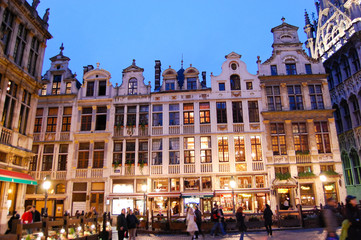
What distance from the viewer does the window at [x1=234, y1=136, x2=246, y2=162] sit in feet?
90.5

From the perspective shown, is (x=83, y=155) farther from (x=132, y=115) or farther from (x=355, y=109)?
(x=355, y=109)

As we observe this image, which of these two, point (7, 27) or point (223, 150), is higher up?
point (7, 27)

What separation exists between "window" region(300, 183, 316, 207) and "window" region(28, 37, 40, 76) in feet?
83.8

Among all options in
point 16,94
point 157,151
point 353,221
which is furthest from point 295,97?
point 16,94

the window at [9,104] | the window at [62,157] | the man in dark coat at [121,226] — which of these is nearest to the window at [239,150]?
the man in dark coat at [121,226]

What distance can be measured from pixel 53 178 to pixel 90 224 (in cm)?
1660

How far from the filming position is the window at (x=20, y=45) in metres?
20.5

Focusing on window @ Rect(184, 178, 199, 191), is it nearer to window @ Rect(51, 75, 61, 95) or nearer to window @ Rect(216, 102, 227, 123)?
window @ Rect(216, 102, 227, 123)

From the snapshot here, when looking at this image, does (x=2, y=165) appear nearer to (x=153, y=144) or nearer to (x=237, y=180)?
(x=153, y=144)

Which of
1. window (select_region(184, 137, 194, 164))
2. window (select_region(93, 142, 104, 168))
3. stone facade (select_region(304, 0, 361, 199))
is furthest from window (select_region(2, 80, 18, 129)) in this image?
stone facade (select_region(304, 0, 361, 199))

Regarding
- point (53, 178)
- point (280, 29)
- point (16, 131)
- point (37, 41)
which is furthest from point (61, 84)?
point (280, 29)

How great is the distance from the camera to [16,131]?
19766 mm

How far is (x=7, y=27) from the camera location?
759 inches

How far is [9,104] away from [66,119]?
10837 millimetres
